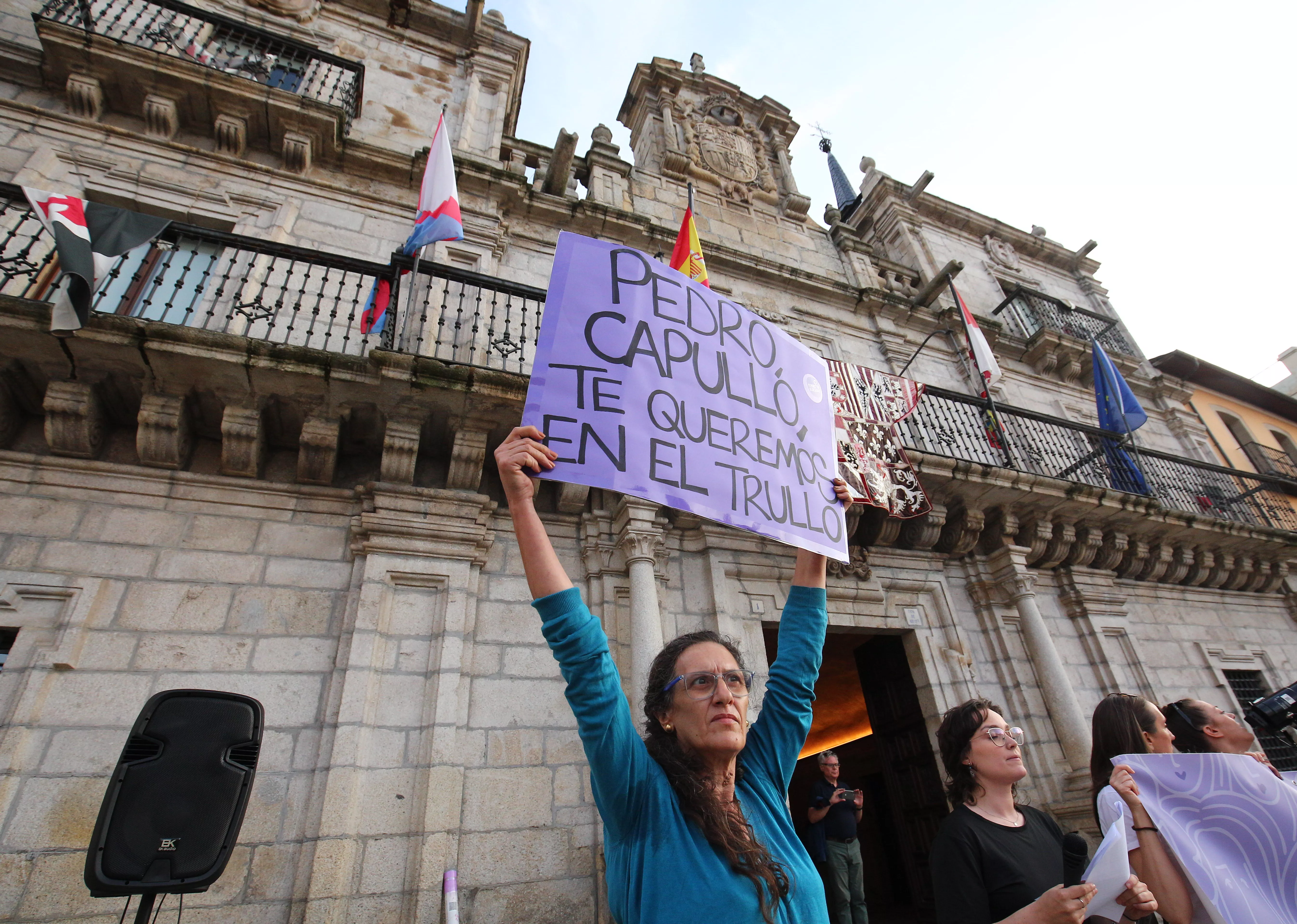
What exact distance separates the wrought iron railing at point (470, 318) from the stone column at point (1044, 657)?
5705mm

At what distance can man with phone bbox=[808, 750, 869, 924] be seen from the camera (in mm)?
5004

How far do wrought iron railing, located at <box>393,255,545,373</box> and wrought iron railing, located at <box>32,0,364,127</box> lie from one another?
2.54 meters

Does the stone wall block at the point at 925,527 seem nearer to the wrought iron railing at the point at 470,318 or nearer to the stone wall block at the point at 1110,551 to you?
the stone wall block at the point at 1110,551

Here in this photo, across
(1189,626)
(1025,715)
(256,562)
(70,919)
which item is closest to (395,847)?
(70,919)

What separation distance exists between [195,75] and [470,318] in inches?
150

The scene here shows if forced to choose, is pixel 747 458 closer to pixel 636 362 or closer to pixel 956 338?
pixel 636 362

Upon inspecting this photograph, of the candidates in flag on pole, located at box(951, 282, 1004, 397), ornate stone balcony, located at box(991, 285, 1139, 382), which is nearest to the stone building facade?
Answer: flag on pole, located at box(951, 282, 1004, 397)

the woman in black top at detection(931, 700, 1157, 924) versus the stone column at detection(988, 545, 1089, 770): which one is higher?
the stone column at detection(988, 545, 1089, 770)

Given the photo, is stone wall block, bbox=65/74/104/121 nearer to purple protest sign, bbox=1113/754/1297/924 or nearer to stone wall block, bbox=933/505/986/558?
purple protest sign, bbox=1113/754/1297/924

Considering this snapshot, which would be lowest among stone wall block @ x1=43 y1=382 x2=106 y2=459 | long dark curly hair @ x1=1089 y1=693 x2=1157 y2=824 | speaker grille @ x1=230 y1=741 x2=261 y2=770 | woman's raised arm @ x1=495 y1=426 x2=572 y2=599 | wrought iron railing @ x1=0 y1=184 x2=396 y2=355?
long dark curly hair @ x1=1089 y1=693 x2=1157 y2=824

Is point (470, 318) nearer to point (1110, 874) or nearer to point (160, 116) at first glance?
point (160, 116)

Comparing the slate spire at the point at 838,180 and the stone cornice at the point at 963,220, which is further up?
the slate spire at the point at 838,180

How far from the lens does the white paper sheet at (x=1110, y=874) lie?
1.65m

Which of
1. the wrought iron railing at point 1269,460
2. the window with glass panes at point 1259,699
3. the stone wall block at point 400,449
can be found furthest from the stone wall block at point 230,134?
the wrought iron railing at point 1269,460
